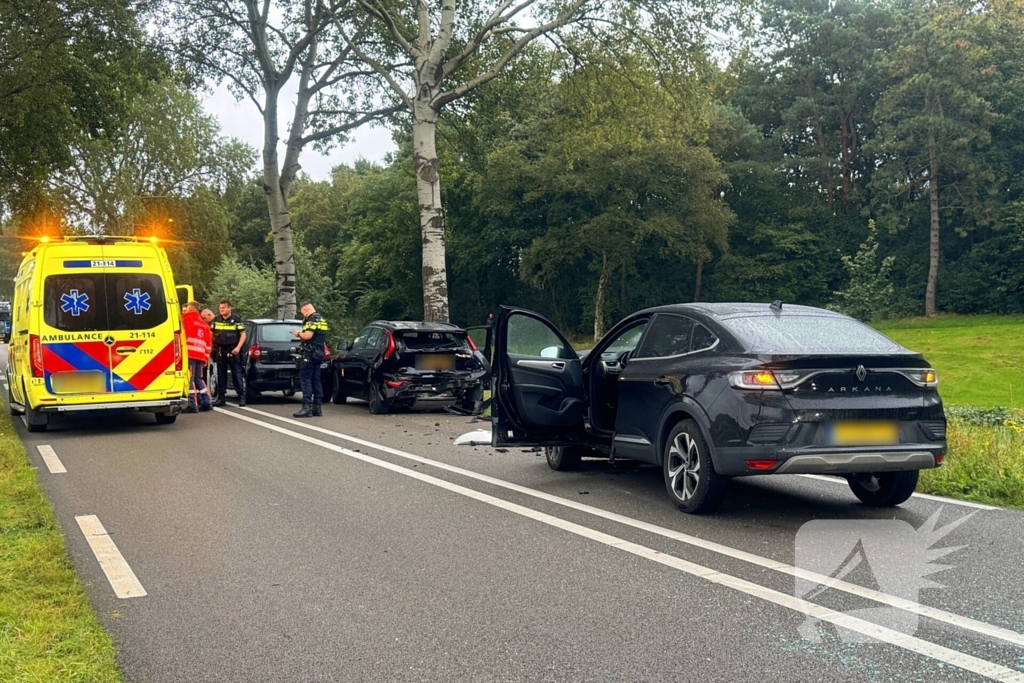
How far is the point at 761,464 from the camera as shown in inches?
266

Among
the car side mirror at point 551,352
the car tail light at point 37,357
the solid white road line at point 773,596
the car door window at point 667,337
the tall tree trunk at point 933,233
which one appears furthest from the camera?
the tall tree trunk at point 933,233

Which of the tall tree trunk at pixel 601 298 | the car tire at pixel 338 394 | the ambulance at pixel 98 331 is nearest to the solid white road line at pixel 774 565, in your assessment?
the ambulance at pixel 98 331

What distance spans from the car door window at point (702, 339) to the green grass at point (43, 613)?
4.45 m

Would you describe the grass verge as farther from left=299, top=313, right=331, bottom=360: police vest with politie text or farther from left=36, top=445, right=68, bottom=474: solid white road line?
left=299, top=313, right=331, bottom=360: police vest with politie text

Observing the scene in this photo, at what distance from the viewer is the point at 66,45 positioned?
20.0 metres

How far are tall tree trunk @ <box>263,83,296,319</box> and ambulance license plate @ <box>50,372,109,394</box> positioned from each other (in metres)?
11.5

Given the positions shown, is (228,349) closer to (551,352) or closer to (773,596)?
(551,352)

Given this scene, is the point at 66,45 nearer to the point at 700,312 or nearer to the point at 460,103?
the point at 460,103

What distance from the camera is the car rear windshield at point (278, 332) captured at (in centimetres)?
1898

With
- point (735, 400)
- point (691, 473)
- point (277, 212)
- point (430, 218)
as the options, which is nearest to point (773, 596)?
point (735, 400)

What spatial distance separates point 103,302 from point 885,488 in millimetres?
10179

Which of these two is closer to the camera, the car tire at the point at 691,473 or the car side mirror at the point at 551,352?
the car tire at the point at 691,473

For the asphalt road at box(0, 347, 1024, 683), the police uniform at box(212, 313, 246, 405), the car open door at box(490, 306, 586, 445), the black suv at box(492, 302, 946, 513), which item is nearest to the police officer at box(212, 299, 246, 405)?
the police uniform at box(212, 313, 246, 405)

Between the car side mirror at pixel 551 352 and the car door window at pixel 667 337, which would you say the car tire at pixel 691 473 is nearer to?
the car door window at pixel 667 337
